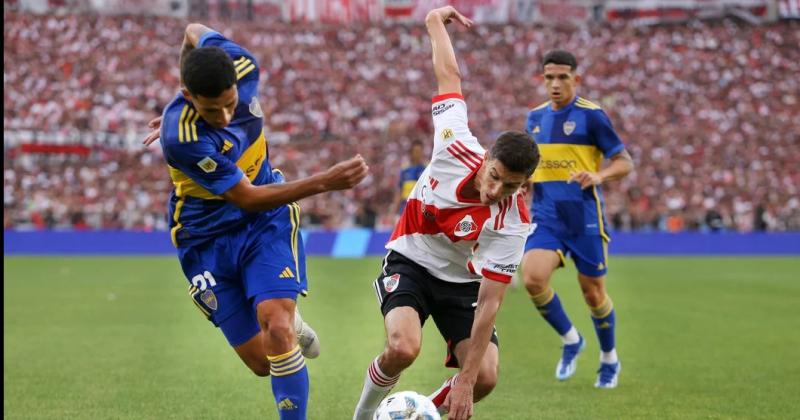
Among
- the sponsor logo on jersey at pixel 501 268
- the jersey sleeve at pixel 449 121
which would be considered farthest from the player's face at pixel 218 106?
the sponsor logo on jersey at pixel 501 268

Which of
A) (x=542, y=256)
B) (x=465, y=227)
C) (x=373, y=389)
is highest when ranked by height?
(x=465, y=227)

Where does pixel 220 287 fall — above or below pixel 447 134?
below

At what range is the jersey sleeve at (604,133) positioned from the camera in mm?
8703

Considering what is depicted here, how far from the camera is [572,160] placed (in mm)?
8797

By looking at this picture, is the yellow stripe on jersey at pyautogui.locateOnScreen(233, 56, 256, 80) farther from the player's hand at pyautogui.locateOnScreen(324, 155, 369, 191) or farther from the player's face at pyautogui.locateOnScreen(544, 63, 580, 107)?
the player's face at pyautogui.locateOnScreen(544, 63, 580, 107)

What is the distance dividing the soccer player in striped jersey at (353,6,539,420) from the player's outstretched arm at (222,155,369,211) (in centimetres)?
78

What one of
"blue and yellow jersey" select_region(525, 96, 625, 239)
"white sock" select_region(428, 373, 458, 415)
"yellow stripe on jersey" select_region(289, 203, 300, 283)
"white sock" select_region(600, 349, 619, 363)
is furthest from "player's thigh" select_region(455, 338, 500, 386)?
"blue and yellow jersey" select_region(525, 96, 625, 239)

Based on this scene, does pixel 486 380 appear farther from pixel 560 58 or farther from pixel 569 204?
pixel 560 58

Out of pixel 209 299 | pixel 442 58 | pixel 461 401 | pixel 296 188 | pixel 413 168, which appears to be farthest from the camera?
pixel 413 168

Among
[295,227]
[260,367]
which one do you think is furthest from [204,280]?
[260,367]

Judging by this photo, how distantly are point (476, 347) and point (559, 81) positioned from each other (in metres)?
3.90

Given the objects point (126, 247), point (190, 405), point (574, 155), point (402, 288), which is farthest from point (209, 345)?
point (126, 247)

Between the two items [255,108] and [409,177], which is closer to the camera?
[255,108]

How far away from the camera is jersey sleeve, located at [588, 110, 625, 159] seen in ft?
28.6
